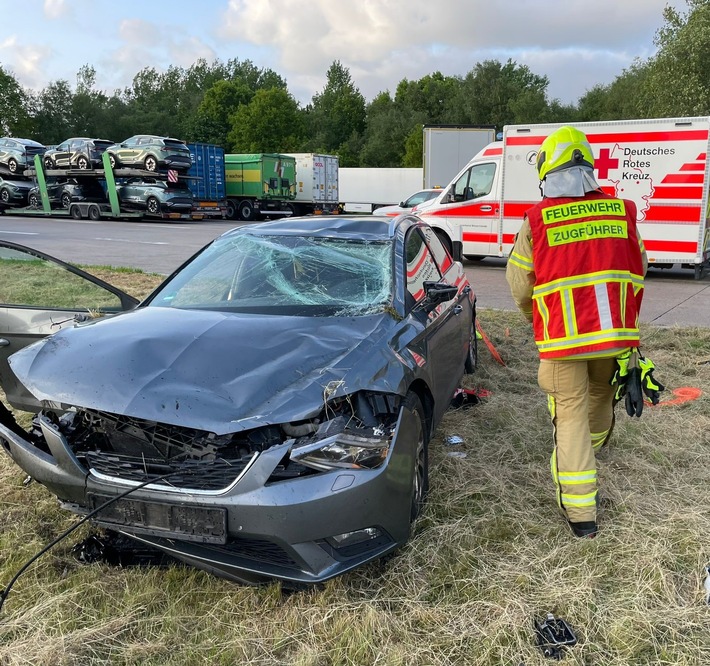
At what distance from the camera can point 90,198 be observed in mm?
27156

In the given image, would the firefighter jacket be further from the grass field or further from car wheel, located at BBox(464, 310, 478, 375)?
car wheel, located at BBox(464, 310, 478, 375)

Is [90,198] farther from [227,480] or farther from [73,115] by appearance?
[73,115]

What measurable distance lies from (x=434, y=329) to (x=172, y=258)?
11259 millimetres

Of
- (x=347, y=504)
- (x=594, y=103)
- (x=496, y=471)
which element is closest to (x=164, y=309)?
(x=347, y=504)

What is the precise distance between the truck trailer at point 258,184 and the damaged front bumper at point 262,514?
2898 centimetres

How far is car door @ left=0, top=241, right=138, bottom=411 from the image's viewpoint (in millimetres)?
3967

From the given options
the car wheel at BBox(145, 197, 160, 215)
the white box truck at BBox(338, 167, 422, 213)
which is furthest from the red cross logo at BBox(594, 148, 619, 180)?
the white box truck at BBox(338, 167, 422, 213)

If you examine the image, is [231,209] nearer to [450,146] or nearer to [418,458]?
[450,146]

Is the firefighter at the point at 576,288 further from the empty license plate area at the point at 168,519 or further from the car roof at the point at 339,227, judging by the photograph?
the empty license plate area at the point at 168,519

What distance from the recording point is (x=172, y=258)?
14070 mm

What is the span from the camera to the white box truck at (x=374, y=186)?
3622 centimetres

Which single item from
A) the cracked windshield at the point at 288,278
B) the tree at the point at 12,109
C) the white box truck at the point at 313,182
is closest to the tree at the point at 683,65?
the white box truck at the point at 313,182

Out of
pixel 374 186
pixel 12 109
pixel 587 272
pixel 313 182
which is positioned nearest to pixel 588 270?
pixel 587 272

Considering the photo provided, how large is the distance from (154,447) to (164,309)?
1.22 metres
